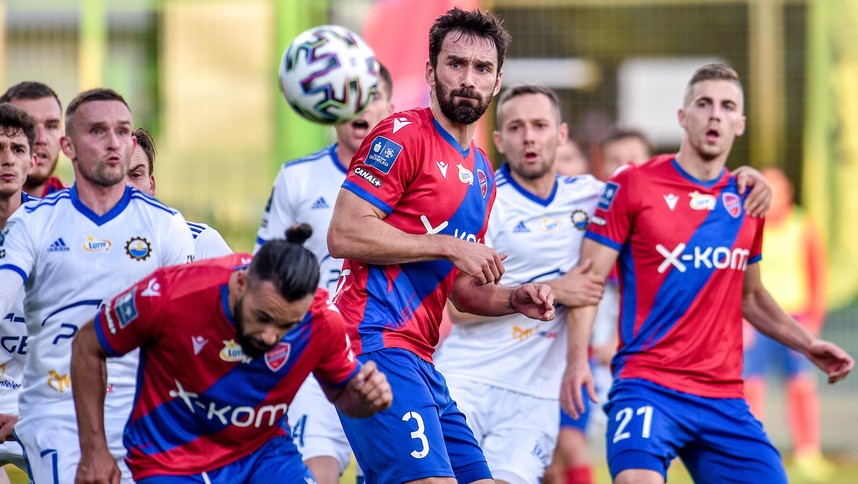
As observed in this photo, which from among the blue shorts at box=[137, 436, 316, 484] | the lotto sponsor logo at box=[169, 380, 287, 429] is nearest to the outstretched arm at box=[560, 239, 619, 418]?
the blue shorts at box=[137, 436, 316, 484]

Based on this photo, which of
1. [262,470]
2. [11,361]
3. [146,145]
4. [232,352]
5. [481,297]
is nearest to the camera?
[232,352]

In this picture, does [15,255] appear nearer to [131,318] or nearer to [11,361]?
[131,318]

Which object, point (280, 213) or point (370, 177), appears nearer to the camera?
point (370, 177)

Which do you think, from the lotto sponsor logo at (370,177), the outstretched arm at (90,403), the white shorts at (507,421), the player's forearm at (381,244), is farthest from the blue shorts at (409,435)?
the white shorts at (507,421)

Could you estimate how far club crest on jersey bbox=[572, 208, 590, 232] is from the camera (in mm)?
7379

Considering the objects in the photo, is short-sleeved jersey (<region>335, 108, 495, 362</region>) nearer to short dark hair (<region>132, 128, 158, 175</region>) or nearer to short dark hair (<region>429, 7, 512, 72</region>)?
short dark hair (<region>429, 7, 512, 72</region>)

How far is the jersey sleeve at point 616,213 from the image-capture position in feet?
22.6

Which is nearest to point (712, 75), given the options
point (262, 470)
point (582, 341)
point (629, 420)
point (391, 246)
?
point (582, 341)

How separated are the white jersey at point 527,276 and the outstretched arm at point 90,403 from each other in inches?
117

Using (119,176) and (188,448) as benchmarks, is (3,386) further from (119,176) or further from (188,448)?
(188,448)

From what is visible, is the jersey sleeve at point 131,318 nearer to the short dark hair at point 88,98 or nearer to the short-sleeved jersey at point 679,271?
the short dark hair at point 88,98

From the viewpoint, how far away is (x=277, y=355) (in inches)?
194

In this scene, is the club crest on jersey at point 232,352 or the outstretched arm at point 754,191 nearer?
the club crest on jersey at point 232,352

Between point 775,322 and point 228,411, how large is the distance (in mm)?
3479
